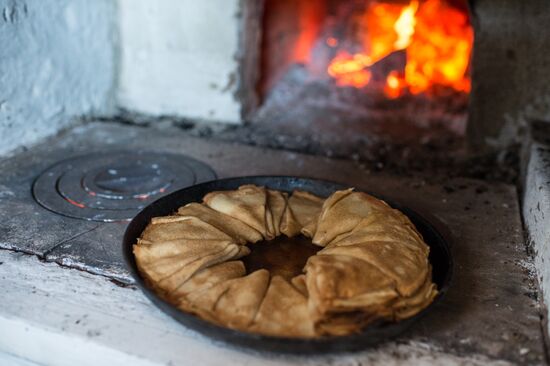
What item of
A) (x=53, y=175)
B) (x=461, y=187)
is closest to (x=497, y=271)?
(x=461, y=187)

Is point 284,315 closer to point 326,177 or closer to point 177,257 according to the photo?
point 177,257

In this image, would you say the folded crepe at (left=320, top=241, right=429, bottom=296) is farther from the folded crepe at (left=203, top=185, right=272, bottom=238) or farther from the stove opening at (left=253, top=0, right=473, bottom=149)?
the stove opening at (left=253, top=0, right=473, bottom=149)

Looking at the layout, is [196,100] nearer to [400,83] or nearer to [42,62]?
[42,62]

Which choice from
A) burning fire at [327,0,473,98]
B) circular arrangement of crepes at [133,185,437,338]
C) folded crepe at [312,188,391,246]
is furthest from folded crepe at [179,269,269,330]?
burning fire at [327,0,473,98]

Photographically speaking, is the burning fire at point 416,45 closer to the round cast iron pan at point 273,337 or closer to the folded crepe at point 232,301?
the round cast iron pan at point 273,337

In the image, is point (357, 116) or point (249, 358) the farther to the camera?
point (357, 116)

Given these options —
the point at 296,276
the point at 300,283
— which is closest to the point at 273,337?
the point at 300,283
